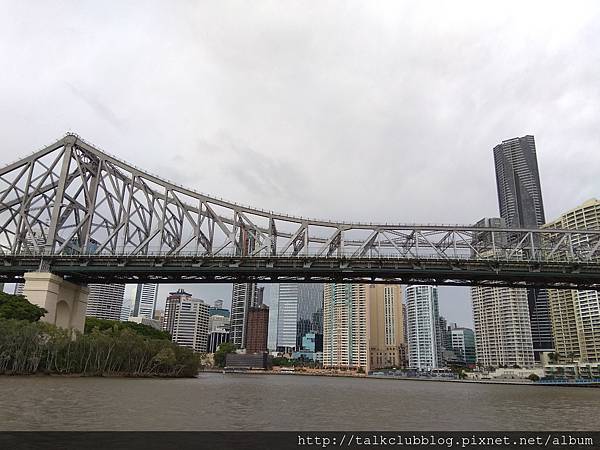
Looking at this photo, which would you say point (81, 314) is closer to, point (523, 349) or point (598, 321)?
point (598, 321)

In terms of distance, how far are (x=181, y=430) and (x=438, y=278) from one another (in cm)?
4845

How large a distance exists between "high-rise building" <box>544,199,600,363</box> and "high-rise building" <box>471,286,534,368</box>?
9882 mm

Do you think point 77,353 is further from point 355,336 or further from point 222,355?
point 355,336

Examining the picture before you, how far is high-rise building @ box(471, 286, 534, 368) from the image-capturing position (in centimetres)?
16612

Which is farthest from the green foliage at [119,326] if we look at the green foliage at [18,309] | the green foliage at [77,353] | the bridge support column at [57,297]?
the green foliage at [18,309]

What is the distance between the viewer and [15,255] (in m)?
58.6

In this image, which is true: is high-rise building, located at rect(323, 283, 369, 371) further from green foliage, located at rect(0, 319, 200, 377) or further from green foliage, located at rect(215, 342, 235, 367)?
green foliage, located at rect(0, 319, 200, 377)

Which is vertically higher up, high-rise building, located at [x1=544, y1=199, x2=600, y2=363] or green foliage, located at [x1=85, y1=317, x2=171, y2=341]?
high-rise building, located at [x1=544, y1=199, x2=600, y2=363]

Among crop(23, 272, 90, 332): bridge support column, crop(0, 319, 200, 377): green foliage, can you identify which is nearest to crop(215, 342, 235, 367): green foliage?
crop(0, 319, 200, 377): green foliage

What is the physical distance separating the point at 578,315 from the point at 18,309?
15243cm

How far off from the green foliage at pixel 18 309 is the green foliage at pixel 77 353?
4.24 m

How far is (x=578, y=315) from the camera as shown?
14812 centimetres
